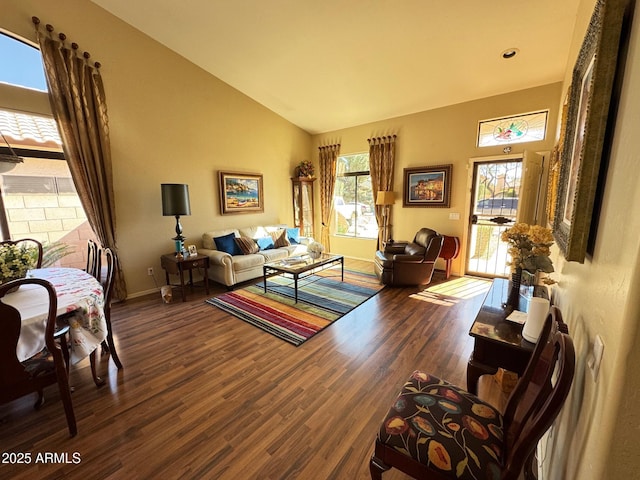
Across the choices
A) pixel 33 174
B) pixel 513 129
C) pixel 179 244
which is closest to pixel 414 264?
pixel 513 129

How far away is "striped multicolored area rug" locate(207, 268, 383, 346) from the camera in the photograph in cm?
288

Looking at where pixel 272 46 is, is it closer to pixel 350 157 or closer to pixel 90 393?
pixel 350 157

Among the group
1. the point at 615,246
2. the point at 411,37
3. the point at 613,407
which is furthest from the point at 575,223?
the point at 411,37

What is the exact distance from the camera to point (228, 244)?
4.34 metres

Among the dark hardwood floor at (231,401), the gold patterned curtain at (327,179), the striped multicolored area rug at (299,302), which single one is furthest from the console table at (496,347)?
the gold patterned curtain at (327,179)

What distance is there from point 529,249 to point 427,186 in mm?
3468

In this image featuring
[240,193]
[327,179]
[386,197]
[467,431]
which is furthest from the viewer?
[327,179]

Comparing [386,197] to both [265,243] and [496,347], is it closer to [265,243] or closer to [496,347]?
[265,243]

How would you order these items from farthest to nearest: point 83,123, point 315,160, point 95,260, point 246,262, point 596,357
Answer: point 315,160 < point 246,262 < point 83,123 < point 95,260 < point 596,357

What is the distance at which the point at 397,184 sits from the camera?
522 cm

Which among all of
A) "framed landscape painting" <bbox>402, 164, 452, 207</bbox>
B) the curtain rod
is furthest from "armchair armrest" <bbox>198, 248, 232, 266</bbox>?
"framed landscape painting" <bbox>402, 164, 452, 207</bbox>

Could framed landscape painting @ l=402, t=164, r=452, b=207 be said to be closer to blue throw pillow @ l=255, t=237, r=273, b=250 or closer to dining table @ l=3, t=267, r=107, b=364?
blue throw pillow @ l=255, t=237, r=273, b=250

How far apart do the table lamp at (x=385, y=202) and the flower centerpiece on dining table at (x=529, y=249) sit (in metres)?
3.50

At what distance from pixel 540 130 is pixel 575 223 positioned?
158 inches
